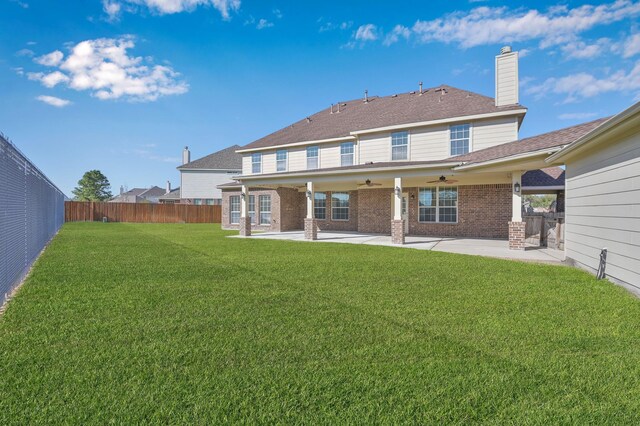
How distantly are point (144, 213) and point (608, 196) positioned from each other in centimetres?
3247

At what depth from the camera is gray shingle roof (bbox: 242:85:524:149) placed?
15.3m

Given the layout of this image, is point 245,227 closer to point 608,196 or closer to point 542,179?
point 608,196

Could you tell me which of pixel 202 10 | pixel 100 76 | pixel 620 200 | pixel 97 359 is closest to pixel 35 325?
pixel 97 359

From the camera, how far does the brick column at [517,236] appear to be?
11062 millimetres

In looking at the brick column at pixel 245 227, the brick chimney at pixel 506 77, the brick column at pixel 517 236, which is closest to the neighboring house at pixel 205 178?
the brick column at pixel 245 227

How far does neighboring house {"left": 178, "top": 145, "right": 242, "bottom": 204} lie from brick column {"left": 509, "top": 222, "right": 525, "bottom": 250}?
3018 cm

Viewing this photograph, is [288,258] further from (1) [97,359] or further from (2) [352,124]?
(2) [352,124]

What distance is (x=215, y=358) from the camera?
3033 mm

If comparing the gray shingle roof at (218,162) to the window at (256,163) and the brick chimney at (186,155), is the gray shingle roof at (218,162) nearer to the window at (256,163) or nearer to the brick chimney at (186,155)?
the brick chimney at (186,155)

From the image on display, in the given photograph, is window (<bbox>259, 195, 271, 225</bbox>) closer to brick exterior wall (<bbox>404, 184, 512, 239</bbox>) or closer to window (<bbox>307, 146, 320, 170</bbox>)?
window (<bbox>307, 146, 320, 170</bbox>)

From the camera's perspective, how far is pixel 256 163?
71.9ft

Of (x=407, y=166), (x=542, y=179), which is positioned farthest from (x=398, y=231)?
(x=542, y=179)

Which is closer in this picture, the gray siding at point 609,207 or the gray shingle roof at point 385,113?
the gray siding at point 609,207

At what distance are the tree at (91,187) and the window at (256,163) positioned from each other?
2117 inches
